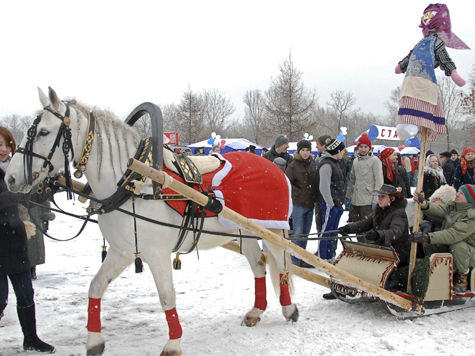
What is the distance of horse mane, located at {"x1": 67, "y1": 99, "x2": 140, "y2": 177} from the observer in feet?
10.6

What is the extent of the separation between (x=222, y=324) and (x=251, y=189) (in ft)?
4.83

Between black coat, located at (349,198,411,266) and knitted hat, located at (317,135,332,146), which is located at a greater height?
knitted hat, located at (317,135,332,146)

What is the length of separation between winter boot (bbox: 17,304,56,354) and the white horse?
1.44 feet

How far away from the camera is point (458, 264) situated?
448 cm

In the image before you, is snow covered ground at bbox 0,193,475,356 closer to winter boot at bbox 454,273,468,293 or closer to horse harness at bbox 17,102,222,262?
winter boot at bbox 454,273,468,293

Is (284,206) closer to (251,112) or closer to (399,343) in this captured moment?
(399,343)

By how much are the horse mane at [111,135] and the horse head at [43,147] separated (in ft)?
0.68

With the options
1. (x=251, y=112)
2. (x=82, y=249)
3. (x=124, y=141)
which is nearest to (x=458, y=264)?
(x=124, y=141)

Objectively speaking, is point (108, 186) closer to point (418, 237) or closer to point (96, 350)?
point (96, 350)

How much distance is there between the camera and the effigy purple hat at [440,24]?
4.38 metres

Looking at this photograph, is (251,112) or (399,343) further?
(251,112)

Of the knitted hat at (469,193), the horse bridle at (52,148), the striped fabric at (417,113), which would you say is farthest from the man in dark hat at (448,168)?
the horse bridle at (52,148)

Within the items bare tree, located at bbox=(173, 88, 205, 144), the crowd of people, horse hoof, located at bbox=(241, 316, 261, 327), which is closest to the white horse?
horse hoof, located at bbox=(241, 316, 261, 327)

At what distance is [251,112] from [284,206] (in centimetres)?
5464
